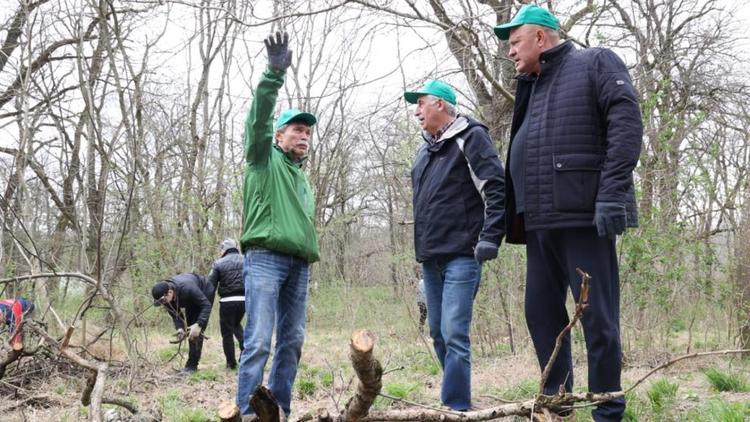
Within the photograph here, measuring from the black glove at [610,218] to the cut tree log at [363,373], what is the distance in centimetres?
120

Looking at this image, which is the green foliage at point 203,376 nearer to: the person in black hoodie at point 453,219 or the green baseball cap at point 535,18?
the person in black hoodie at point 453,219

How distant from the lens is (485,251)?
10.7 ft

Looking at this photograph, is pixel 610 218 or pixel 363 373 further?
pixel 610 218

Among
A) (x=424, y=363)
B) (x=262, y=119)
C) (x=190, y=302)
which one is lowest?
(x=424, y=363)

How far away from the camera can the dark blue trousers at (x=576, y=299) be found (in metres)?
2.77

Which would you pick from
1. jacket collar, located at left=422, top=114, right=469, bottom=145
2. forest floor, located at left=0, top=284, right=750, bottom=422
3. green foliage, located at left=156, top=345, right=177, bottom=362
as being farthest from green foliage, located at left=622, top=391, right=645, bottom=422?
green foliage, located at left=156, top=345, right=177, bottom=362

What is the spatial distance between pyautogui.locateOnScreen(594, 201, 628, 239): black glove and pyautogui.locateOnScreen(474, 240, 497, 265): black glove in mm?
682

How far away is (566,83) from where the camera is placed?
3.01 m

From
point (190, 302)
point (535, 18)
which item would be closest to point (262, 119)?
point (535, 18)

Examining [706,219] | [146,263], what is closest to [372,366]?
[706,219]

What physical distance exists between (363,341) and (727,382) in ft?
11.1

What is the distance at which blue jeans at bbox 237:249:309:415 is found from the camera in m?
3.46

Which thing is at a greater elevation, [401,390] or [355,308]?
[355,308]

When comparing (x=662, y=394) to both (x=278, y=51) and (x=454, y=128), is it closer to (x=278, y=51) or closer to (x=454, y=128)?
(x=454, y=128)
